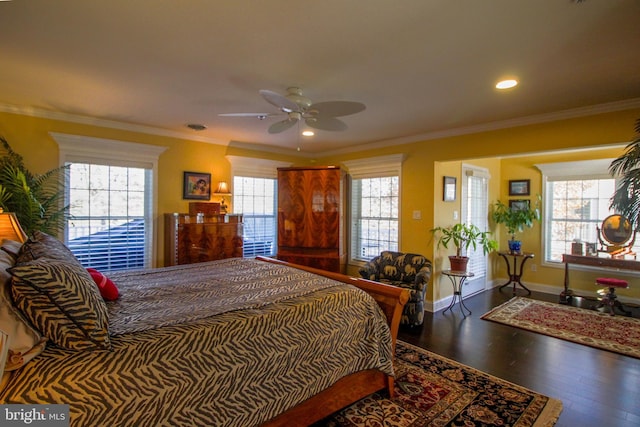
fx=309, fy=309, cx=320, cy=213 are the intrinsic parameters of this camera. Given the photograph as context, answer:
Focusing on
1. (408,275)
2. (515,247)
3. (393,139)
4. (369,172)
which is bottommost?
(408,275)

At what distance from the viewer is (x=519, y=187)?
18.6 ft

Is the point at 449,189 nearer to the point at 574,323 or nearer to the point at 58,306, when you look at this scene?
the point at 574,323

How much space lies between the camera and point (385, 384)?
232 cm

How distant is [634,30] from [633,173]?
1.04 metres

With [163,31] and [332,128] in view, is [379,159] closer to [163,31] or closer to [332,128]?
[332,128]

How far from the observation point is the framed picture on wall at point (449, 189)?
4.52m

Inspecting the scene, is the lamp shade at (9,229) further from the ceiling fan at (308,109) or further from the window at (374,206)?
the window at (374,206)

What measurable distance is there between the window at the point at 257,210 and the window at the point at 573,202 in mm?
4779

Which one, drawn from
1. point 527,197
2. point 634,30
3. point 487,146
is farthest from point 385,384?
point 527,197

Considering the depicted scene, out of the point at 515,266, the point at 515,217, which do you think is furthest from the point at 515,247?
the point at 515,217

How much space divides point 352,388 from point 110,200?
12.1 feet

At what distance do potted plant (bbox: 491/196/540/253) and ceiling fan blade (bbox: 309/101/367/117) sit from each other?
14.4ft

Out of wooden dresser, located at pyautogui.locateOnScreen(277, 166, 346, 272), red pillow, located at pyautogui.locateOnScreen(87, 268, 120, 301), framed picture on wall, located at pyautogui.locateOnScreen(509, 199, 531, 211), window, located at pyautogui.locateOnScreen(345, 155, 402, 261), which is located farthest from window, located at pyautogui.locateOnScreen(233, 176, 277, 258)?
Result: framed picture on wall, located at pyautogui.locateOnScreen(509, 199, 531, 211)

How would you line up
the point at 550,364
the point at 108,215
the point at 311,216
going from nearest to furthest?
the point at 550,364 → the point at 108,215 → the point at 311,216
